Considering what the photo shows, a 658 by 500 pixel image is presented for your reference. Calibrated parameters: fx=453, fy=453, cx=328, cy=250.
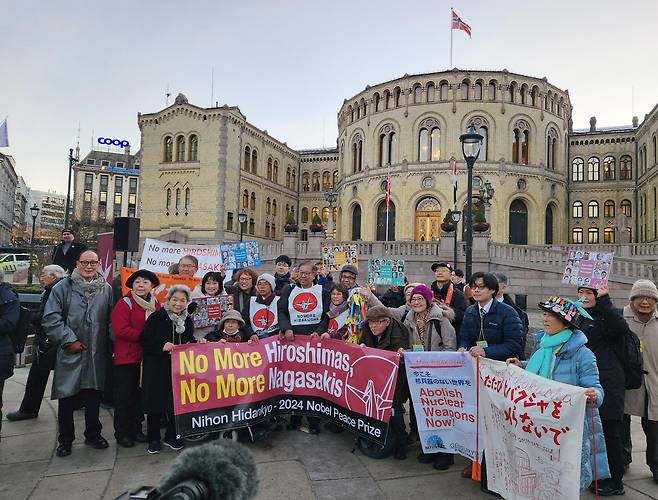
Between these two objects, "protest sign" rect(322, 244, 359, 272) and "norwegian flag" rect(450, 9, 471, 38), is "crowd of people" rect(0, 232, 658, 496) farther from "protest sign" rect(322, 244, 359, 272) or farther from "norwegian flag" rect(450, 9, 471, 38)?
"norwegian flag" rect(450, 9, 471, 38)

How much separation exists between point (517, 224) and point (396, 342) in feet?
119

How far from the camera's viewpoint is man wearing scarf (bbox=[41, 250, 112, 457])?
17.1 feet

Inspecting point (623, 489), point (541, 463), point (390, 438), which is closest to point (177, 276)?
point (390, 438)

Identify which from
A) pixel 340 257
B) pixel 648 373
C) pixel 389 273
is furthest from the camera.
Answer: pixel 340 257

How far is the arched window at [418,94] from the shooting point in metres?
39.1

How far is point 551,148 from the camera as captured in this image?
40875 mm

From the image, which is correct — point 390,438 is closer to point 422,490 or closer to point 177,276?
point 422,490

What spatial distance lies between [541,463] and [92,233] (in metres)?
67.5

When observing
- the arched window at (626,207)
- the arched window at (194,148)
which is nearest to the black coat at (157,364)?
the arched window at (194,148)

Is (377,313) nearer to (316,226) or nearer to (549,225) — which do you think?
(316,226)

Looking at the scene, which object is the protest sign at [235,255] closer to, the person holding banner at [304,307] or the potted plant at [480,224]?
the person holding banner at [304,307]

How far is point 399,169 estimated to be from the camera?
39375mm

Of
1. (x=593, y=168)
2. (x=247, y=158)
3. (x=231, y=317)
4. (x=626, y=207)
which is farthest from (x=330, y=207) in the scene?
(x=626, y=207)

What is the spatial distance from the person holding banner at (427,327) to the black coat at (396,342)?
19 centimetres
